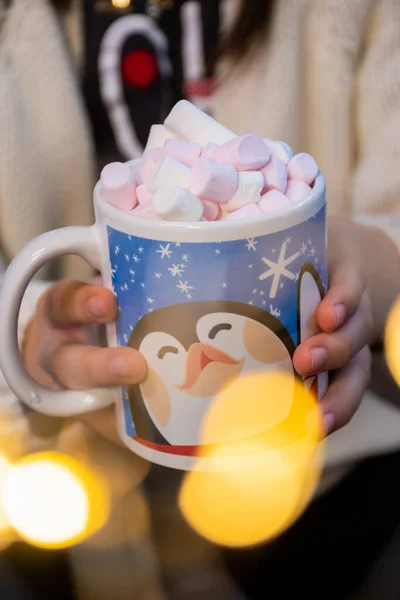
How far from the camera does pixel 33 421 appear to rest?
0.61 metres

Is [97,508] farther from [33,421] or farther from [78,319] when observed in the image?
[78,319]

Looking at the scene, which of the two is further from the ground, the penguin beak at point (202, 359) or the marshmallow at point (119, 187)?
the marshmallow at point (119, 187)

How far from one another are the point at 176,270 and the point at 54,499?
14.0 inches

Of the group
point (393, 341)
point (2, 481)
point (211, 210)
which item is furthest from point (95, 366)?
point (393, 341)

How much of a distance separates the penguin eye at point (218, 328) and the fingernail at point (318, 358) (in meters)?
0.06

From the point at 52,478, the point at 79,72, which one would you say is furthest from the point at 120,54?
the point at 52,478

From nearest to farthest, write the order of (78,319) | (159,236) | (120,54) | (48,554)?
1. (159,236)
2. (78,319)
3. (48,554)
4. (120,54)

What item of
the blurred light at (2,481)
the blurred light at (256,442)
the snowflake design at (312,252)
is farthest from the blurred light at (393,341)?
the blurred light at (2,481)

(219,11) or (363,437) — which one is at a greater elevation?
(219,11)

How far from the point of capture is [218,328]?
37 centimetres

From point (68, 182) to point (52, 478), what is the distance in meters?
0.39

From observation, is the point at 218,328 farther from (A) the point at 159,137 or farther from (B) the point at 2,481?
(B) the point at 2,481

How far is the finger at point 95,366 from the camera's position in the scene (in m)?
0.41

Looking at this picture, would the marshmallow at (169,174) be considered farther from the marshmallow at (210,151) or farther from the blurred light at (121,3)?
the blurred light at (121,3)
